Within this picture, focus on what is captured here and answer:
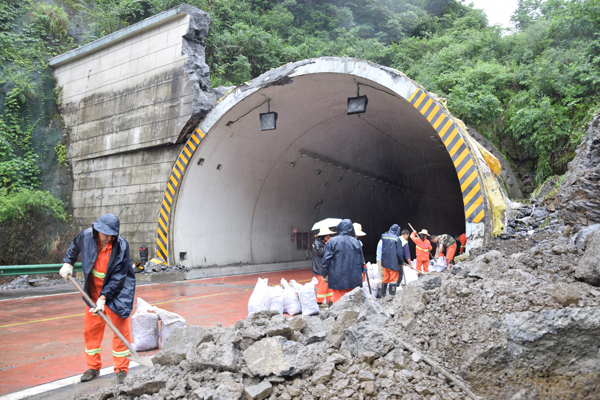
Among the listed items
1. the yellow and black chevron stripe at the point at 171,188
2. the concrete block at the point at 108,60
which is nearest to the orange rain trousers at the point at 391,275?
the yellow and black chevron stripe at the point at 171,188

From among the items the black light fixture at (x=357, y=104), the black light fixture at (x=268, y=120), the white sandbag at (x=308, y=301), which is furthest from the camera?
the black light fixture at (x=268, y=120)

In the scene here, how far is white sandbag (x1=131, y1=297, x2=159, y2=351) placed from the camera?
4355 mm

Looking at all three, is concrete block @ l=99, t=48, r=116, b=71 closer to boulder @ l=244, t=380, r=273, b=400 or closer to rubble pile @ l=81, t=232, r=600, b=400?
rubble pile @ l=81, t=232, r=600, b=400

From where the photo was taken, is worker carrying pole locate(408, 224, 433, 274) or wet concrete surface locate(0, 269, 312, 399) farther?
worker carrying pole locate(408, 224, 433, 274)

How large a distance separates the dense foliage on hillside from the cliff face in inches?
147

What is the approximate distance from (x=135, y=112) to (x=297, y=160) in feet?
15.8

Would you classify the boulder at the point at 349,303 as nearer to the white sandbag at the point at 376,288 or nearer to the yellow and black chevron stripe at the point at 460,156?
the white sandbag at the point at 376,288

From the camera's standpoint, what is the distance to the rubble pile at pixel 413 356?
2732 mm

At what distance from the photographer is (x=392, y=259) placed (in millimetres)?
6727

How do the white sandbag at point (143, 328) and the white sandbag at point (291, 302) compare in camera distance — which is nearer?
the white sandbag at point (143, 328)

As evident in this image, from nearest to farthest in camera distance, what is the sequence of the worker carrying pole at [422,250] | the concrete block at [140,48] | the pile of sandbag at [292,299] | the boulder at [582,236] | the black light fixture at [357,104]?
1. the boulder at [582,236]
2. the pile of sandbag at [292,299]
3. the black light fixture at [357,104]
4. the worker carrying pole at [422,250]
5. the concrete block at [140,48]

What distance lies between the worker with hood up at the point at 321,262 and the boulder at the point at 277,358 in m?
3.37

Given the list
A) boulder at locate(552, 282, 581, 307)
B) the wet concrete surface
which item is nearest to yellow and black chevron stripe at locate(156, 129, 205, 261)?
the wet concrete surface

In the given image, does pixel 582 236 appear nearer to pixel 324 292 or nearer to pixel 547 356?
pixel 547 356
